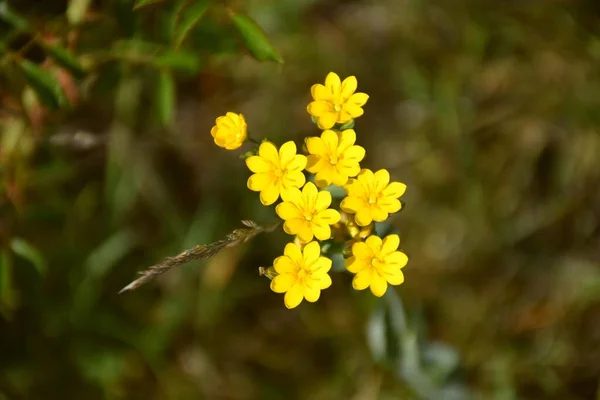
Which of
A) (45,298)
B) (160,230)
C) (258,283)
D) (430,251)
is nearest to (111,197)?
(160,230)

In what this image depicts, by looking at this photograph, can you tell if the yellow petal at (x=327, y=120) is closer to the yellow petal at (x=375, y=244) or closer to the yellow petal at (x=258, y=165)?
the yellow petal at (x=258, y=165)

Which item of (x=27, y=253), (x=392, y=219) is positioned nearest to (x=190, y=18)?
(x=27, y=253)

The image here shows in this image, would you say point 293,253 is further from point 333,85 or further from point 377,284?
point 333,85

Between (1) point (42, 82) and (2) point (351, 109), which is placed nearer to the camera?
(2) point (351, 109)

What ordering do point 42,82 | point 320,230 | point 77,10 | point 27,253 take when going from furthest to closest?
1. point 27,253
2. point 77,10
3. point 42,82
4. point 320,230

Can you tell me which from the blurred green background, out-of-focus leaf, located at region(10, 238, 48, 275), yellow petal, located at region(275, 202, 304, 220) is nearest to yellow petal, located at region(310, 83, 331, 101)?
yellow petal, located at region(275, 202, 304, 220)

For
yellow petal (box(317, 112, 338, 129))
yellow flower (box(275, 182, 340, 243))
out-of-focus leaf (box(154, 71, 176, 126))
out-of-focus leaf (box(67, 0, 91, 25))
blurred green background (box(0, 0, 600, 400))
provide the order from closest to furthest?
yellow flower (box(275, 182, 340, 243)) < yellow petal (box(317, 112, 338, 129)) < out-of-focus leaf (box(67, 0, 91, 25)) < out-of-focus leaf (box(154, 71, 176, 126)) < blurred green background (box(0, 0, 600, 400))

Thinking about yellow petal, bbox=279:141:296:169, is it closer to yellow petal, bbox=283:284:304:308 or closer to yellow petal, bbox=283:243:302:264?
yellow petal, bbox=283:243:302:264
